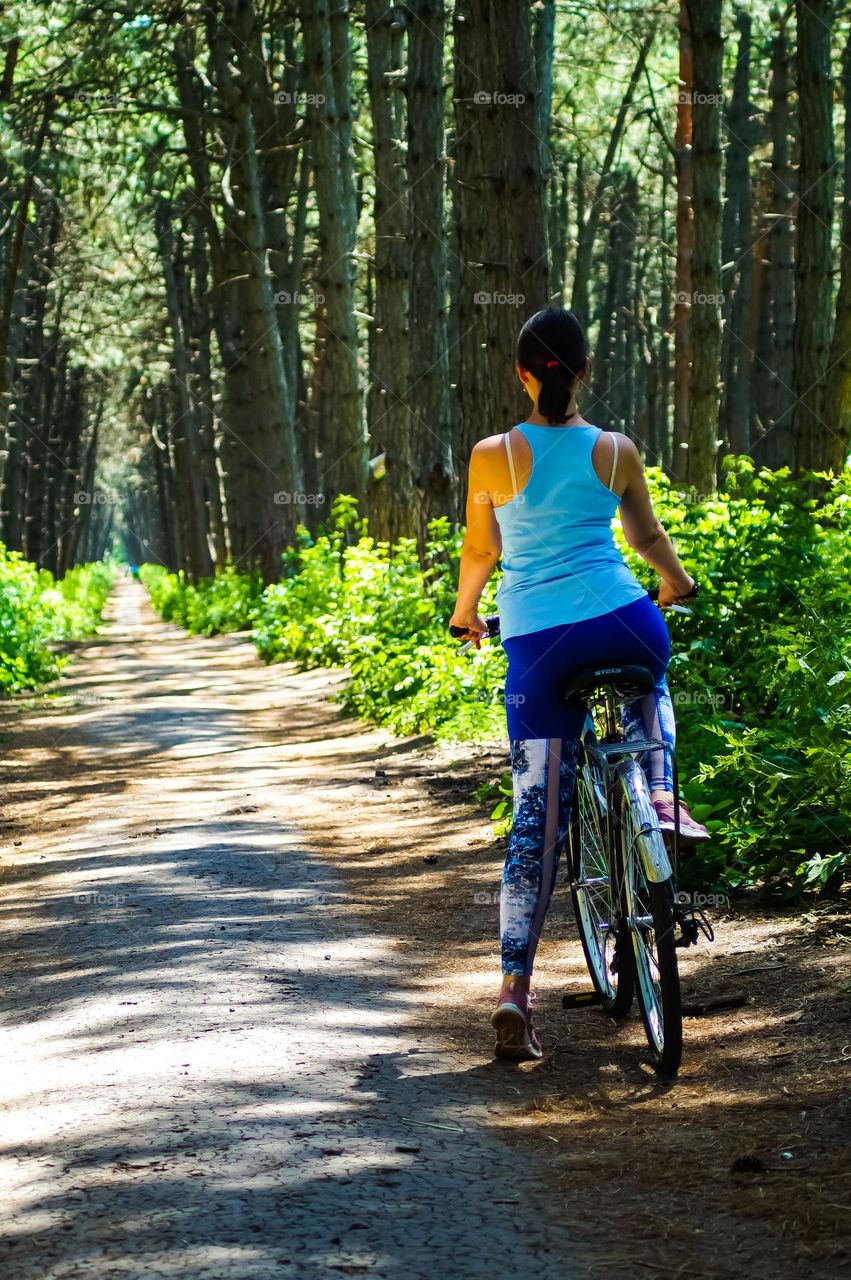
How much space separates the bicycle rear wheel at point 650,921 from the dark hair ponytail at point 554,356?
106 cm

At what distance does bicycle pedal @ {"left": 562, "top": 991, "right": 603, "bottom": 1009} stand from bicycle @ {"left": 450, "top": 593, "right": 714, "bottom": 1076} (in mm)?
105

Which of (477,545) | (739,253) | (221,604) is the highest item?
(739,253)

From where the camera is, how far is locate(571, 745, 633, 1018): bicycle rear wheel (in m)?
4.51

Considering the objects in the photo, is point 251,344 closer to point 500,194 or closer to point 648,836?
point 500,194

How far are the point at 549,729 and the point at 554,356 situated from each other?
108 cm

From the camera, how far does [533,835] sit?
4418 millimetres

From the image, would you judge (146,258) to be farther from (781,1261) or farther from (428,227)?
(781,1261)

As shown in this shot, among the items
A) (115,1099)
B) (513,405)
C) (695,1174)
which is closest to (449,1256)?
(695,1174)

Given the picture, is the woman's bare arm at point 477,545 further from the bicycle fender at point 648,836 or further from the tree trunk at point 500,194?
the tree trunk at point 500,194

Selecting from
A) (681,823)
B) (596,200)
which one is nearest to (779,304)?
(596,200)

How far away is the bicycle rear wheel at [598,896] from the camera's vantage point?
451 cm

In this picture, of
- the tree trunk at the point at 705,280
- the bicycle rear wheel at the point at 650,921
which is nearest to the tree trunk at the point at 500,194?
the tree trunk at the point at 705,280

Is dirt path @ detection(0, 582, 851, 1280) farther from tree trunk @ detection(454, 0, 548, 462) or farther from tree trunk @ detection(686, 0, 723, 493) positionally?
tree trunk @ detection(686, 0, 723, 493)

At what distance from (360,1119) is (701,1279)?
1.13m
